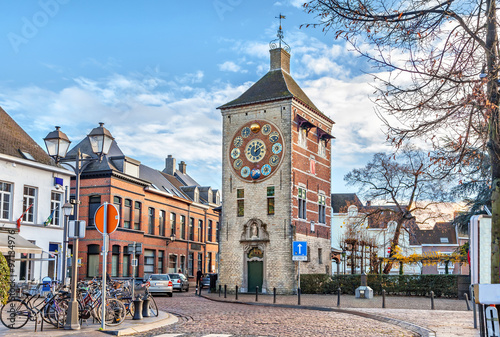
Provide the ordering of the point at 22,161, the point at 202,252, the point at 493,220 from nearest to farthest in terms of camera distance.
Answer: the point at 493,220 → the point at 22,161 → the point at 202,252

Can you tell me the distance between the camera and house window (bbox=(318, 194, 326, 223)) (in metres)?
39.2

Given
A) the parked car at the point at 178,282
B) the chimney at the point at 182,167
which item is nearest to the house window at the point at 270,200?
the parked car at the point at 178,282

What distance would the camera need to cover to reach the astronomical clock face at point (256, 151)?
3556cm

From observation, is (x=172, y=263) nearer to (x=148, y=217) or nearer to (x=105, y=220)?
(x=148, y=217)

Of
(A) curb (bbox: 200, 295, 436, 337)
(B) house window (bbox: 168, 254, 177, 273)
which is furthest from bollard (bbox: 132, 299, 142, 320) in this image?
(B) house window (bbox: 168, 254, 177, 273)

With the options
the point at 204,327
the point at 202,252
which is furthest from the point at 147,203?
the point at 204,327

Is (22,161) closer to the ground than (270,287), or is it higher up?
higher up

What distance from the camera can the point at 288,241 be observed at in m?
34.2

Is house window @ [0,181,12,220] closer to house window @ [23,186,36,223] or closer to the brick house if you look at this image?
house window @ [23,186,36,223]

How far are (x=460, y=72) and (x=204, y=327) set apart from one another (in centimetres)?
926

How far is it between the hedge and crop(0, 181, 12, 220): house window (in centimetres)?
1763

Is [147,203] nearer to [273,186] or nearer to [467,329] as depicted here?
[273,186]

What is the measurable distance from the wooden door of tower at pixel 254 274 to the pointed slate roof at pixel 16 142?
14.1m

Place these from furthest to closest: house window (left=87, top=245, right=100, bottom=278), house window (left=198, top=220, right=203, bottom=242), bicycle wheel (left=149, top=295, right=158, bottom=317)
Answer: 1. house window (left=198, top=220, right=203, bottom=242)
2. house window (left=87, top=245, right=100, bottom=278)
3. bicycle wheel (left=149, top=295, right=158, bottom=317)
